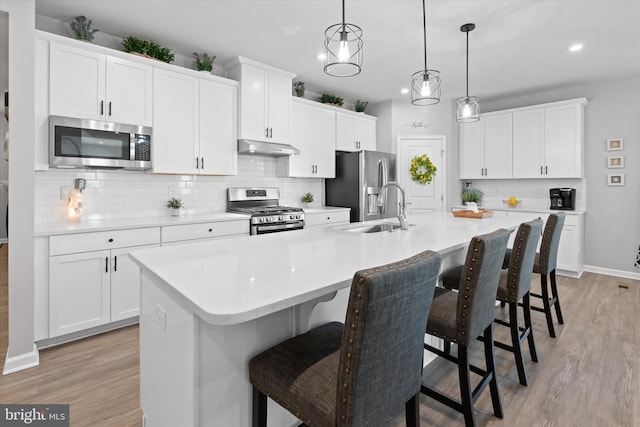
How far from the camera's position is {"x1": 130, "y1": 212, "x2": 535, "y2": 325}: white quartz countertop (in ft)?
3.19

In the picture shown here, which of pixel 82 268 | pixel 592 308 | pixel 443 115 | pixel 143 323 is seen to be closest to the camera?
pixel 143 323

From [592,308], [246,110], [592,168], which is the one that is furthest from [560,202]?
[246,110]

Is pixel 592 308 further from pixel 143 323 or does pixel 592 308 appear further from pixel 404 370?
pixel 143 323

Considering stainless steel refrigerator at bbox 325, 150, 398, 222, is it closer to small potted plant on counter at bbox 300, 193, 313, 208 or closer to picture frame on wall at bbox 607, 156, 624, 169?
small potted plant on counter at bbox 300, 193, 313, 208

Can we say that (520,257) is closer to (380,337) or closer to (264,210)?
(380,337)

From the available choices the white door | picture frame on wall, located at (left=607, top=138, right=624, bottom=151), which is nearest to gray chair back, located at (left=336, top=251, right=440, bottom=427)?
the white door

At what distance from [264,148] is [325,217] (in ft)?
4.12

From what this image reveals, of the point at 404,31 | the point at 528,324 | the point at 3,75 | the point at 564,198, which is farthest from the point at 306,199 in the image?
the point at 564,198

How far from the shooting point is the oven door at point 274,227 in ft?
12.2

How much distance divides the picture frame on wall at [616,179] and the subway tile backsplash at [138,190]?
452 centimetres

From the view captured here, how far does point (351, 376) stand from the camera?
915 millimetres

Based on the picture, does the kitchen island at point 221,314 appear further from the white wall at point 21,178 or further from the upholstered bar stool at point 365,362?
the white wall at point 21,178

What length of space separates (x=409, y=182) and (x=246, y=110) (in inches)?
121

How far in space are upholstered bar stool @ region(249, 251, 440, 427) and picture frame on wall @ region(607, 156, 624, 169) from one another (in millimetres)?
5102
